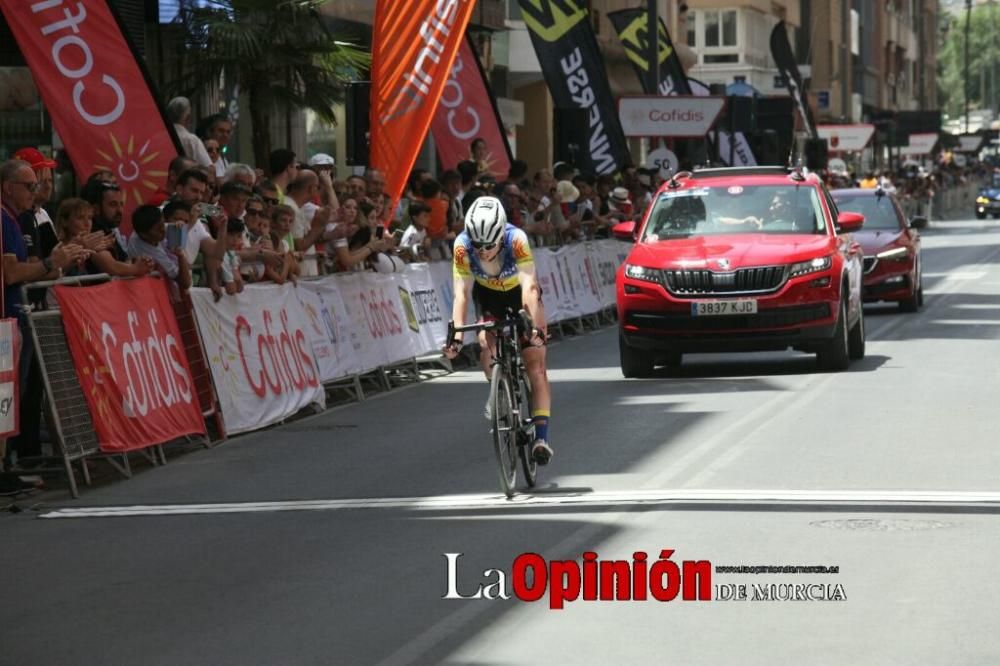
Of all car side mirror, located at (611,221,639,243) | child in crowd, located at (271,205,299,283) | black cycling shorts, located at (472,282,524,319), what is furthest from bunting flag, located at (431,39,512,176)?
black cycling shorts, located at (472,282,524,319)

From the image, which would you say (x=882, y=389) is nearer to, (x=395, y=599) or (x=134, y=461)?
(x=134, y=461)

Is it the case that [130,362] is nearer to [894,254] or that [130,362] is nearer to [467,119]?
[467,119]

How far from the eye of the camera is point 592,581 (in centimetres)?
891

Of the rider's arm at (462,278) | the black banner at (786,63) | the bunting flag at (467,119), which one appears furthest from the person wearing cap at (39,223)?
the black banner at (786,63)

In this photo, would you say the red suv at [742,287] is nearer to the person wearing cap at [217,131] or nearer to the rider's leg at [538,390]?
the person wearing cap at [217,131]

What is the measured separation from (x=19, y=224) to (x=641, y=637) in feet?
24.1

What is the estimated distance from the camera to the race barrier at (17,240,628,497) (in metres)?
13.5

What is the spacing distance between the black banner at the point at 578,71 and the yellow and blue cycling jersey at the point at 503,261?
18.5 m

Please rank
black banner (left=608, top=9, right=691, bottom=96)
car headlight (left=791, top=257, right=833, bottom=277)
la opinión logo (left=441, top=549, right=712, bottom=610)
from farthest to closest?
1. black banner (left=608, top=9, right=691, bottom=96)
2. car headlight (left=791, top=257, right=833, bottom=277)
3. la opinión logo (left=441, top=549, right=712, bottom=610)

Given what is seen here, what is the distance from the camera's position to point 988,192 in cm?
8319

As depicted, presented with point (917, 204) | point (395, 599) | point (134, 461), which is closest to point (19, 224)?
point (134, 461)

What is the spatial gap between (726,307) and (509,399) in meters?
7.08

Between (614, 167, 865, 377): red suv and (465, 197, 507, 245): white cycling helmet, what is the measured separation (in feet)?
22.9

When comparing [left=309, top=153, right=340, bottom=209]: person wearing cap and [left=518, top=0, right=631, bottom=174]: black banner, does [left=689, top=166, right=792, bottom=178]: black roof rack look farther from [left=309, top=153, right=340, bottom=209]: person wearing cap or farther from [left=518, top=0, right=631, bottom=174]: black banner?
[left=518, top=0, right=631, bottom=174]: black banner
